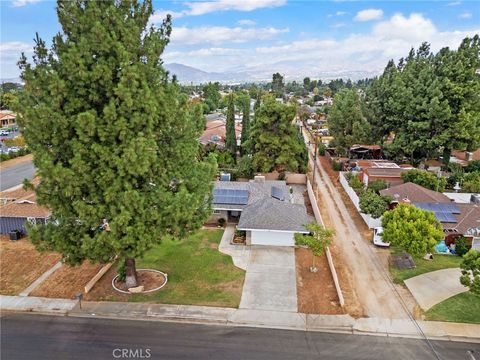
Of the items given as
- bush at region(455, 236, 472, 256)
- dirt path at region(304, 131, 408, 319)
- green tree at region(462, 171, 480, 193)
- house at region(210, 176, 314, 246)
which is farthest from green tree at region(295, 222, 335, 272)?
green tree at region(462, 171, 480, 193)

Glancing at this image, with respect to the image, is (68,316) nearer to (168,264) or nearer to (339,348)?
(168,264)

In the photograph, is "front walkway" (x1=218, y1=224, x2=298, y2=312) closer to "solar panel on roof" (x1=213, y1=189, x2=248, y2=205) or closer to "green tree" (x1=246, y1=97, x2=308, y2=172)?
"solar panel on roof" (x1=213, y1=189, x2=248, y2=205)

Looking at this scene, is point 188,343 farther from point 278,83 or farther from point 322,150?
point 278,83

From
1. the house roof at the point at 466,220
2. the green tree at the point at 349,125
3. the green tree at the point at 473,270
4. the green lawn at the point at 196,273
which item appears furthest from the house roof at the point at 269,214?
the green tree at the point at 349,125

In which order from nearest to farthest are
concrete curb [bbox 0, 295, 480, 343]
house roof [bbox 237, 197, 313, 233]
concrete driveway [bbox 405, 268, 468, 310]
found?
concrete curb [bbox 0, 295, 480, 343] < concrete driveway [bbox 405, 268, 468, 310] < house roof [bbox 237, 197, 313, 233]

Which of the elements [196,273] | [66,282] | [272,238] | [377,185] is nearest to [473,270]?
[272,238]

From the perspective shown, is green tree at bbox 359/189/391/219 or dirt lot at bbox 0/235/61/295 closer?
dirt lot at bbox 0/235/61/295
